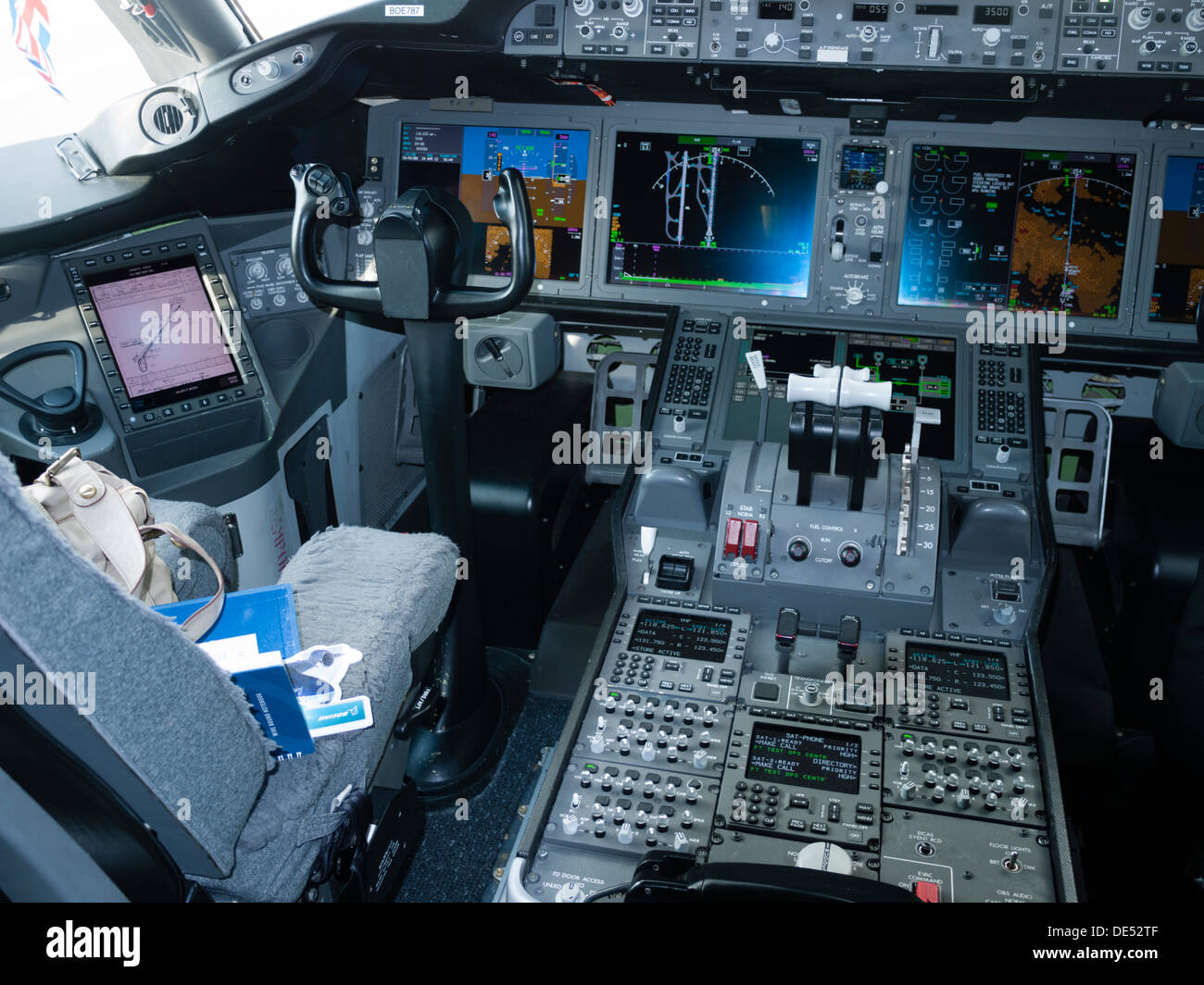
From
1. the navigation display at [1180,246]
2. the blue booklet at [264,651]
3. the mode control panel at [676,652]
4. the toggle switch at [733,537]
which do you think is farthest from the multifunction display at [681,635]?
the navigation display at [1180,246]

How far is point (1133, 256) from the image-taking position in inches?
104

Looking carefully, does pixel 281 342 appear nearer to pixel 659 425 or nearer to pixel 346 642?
pixel 659 425

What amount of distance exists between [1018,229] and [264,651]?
92.2 inches

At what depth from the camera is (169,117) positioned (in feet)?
7.91

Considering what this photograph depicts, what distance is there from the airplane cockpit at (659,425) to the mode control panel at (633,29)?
11 millimetres

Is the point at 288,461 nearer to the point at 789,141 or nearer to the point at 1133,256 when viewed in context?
the point at 789,141

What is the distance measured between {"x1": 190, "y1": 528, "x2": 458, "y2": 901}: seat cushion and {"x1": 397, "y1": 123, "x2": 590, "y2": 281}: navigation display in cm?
146

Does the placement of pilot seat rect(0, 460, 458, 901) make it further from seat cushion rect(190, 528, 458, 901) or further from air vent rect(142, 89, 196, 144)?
air vent rect(142, 89, 196, 144)

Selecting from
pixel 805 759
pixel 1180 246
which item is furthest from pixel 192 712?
pixel 1180 246

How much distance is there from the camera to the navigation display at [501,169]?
2.93m

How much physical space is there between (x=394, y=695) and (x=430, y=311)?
0.86 metres

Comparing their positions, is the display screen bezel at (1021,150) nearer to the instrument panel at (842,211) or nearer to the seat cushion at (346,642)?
the instrument panel at (842,211)

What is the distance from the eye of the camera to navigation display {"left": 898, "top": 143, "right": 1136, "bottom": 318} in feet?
8.70

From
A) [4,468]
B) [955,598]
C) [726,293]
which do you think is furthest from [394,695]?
[726,293]
